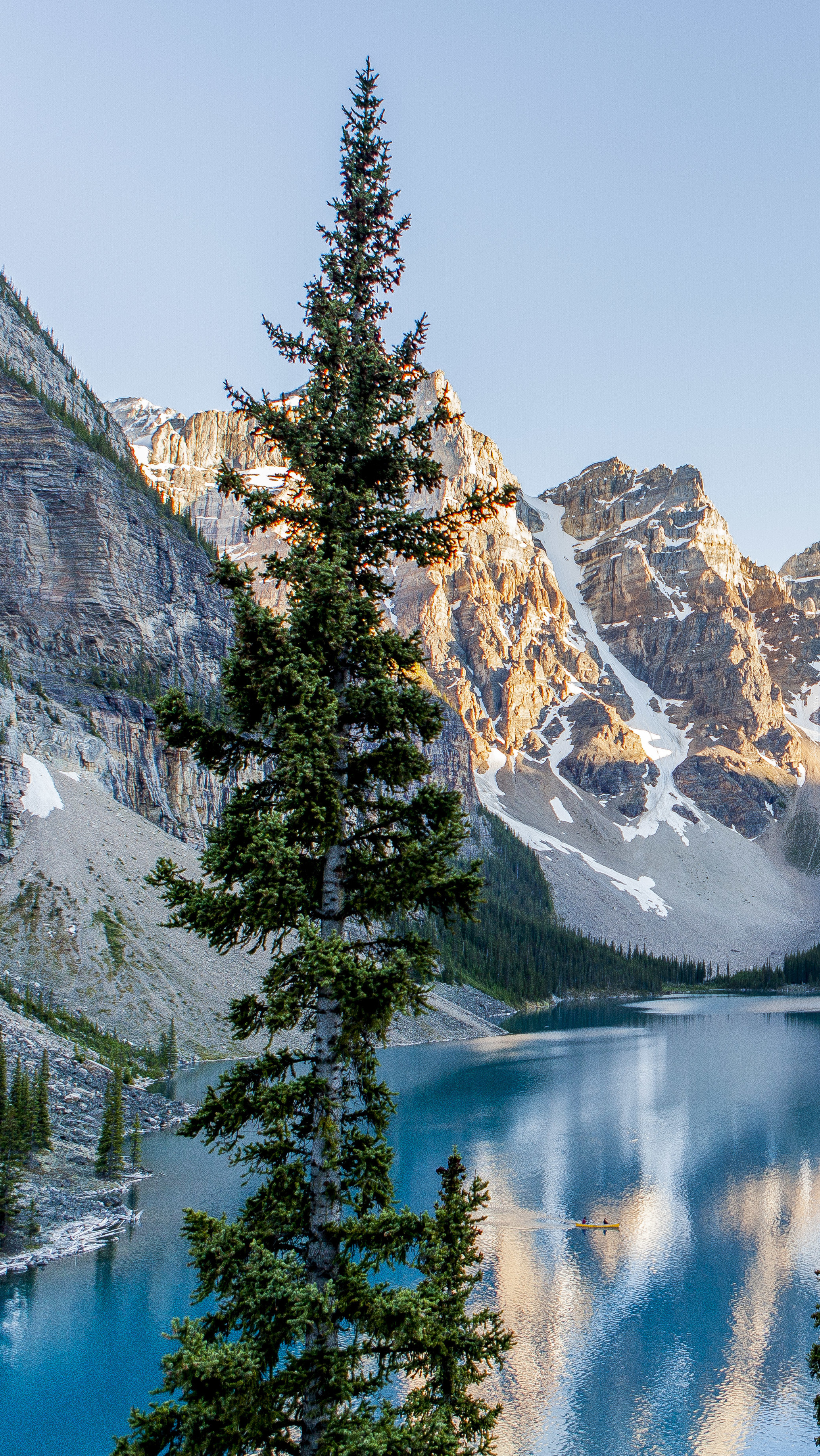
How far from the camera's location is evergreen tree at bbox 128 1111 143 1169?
44500mm

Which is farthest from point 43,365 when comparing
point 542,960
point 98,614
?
point 542,960

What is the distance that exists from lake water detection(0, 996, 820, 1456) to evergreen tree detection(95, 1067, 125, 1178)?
2101 mm

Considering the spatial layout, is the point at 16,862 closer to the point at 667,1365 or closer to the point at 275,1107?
the point at 667,1365

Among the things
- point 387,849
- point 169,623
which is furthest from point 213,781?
point 387,849

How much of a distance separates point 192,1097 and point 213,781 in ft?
210

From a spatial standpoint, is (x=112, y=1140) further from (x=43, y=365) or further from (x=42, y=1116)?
(x=43, y=365)

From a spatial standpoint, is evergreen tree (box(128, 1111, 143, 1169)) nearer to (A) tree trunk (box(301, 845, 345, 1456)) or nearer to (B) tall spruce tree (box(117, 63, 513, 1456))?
(B) tall spruce tree (box(117, 63, 513, 1456))

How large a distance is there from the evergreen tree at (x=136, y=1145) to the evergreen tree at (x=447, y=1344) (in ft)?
127

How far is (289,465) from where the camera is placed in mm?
11062

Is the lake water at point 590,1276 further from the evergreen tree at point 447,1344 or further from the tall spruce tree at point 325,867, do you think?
the tall spruce tree at point 325,867

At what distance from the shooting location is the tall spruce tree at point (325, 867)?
8.54 meters

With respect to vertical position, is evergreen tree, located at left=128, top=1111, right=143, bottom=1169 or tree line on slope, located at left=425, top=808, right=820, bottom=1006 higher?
evergreen tree, located at left=128, top=1111, right=143, bottom=1169

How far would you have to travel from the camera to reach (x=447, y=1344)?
911cm

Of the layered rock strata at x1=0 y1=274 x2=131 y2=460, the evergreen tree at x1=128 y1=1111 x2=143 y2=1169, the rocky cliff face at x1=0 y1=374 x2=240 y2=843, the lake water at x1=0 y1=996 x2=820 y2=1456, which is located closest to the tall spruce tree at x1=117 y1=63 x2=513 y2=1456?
the lake water at x1=0 y1=996 x2=820 y2=1456
